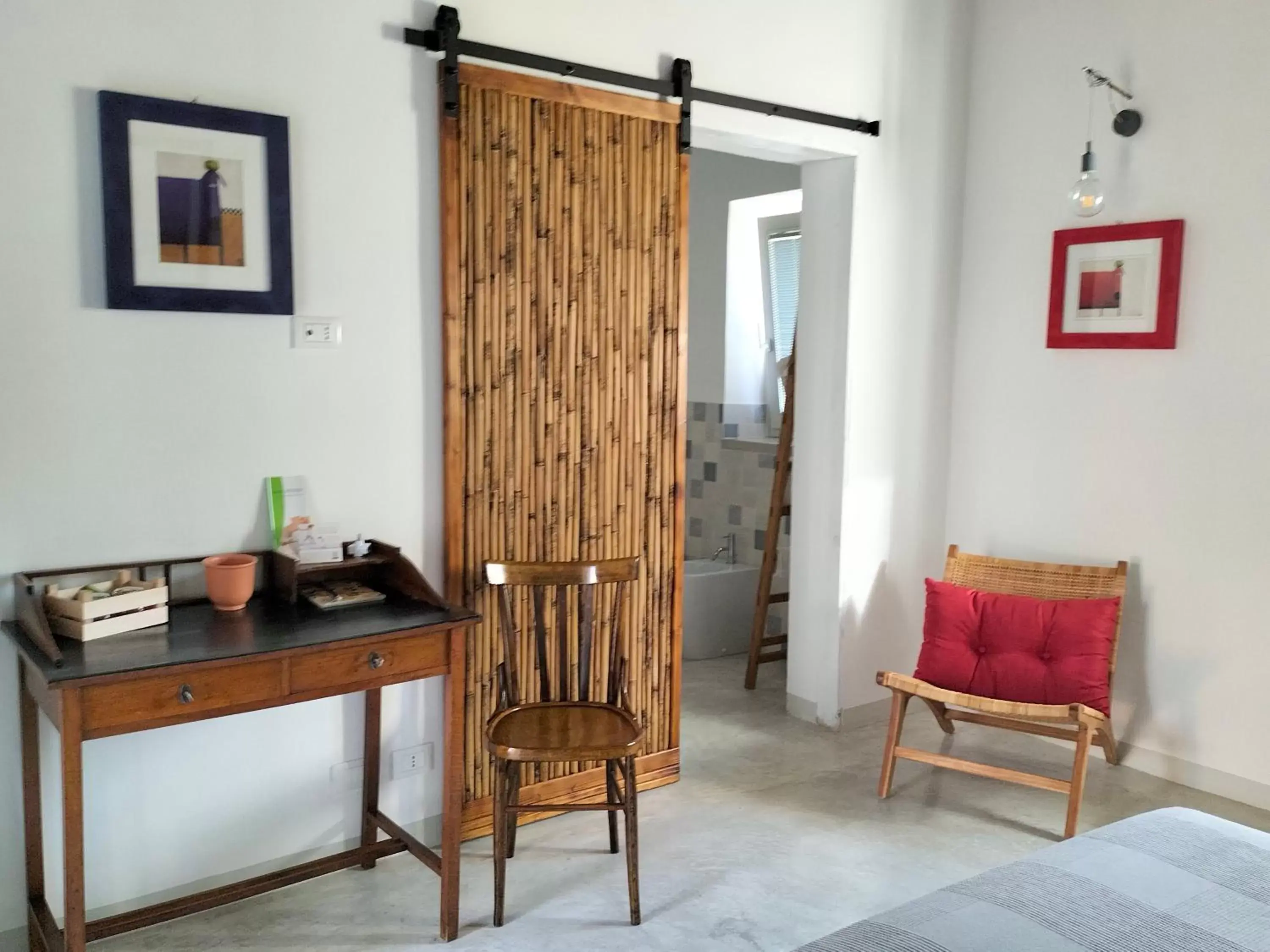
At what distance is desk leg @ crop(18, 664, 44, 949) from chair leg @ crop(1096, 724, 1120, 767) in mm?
2908

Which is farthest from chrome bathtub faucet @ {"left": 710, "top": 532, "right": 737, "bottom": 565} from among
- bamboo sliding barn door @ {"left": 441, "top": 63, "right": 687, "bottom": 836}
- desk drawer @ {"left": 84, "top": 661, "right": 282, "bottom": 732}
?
desk drawer @ {"left": 84, "top": 661, "right": 282, "bottom": 732}

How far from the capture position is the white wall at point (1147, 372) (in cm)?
327

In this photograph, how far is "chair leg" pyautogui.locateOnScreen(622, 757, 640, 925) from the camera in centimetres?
254

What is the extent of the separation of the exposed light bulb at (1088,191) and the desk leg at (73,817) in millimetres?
3021

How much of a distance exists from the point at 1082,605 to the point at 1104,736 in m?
0.42

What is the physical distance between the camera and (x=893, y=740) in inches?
130

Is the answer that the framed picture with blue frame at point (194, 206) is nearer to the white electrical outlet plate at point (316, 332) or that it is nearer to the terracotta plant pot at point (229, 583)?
the white electrical outlet plate at point (316, 332)

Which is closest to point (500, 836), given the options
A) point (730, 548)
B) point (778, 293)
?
point (730, 548)

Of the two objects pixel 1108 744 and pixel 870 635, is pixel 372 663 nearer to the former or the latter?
pixel 870 635

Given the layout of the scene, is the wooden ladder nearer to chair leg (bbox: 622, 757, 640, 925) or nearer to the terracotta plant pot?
chair leg (bbox: 622, 757, 640, 925)

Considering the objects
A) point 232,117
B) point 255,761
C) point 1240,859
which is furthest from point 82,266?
point 1240,859

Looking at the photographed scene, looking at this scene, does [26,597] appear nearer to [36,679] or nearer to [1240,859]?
[36,679]

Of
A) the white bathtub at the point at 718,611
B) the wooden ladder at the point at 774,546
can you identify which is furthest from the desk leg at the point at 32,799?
the white bathtub at the point at 718,611

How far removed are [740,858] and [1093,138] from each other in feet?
8.79
